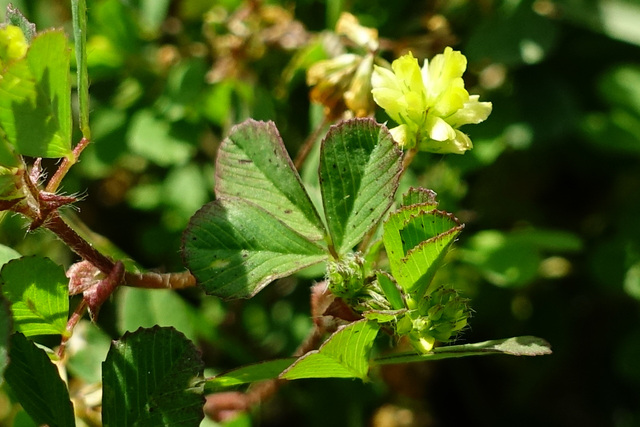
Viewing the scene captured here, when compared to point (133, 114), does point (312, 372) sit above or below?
below

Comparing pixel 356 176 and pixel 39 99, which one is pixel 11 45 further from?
pixel 356 176

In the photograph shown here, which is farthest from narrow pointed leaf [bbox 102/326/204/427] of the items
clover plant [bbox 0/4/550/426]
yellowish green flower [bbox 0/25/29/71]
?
yellowish green flower [bbox 0/25/29/71]

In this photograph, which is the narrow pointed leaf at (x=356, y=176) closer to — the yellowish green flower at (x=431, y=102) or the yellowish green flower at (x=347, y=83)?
the yellowish green flower at (x=431, y=102)

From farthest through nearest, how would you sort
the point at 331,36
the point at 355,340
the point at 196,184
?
the point at 196,184 → the point at 331,36 → the point at 355,340

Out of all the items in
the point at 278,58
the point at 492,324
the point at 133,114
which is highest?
the point at 278,58

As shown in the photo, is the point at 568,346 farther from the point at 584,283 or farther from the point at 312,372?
the point at 312,372

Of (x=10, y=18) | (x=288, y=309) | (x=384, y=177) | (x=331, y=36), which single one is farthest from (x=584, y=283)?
(x=10, y=18)
